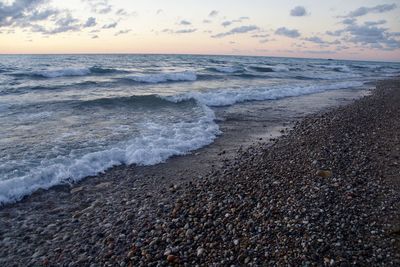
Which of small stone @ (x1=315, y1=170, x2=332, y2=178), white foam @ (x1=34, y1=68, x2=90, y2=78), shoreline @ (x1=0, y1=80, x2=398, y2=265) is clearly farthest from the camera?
white foam @ (x1=34, y1=68, x2=90, y2=78)

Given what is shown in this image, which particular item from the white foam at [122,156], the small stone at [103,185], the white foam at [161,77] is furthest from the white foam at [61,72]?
the small stone at [103,185]

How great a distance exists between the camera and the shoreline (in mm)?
4789

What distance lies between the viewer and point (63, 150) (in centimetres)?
888

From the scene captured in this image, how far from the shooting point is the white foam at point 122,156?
6.74m

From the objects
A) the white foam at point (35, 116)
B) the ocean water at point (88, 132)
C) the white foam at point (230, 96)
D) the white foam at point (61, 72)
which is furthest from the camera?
the white foam at point (61, 72)

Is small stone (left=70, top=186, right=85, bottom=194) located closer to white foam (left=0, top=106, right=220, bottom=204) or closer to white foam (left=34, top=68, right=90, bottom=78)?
white foam (left=0, top=106, right=220, bottom=204)

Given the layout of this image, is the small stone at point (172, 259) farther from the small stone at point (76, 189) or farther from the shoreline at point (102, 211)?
the small stone at point (76, 189)

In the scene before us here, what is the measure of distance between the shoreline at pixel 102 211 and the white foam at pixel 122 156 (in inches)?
11.2

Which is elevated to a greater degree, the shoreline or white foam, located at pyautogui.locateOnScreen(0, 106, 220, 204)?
white foam, located at pyautogui.locateOnScreen(0, 106, 220, 204)

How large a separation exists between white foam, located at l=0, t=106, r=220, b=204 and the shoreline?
0.28 meters

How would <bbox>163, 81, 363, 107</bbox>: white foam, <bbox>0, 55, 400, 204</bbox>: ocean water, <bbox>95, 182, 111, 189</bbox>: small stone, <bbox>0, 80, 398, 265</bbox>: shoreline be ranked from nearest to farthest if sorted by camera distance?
<bbox>0, 80, 398, 265</bbox>: shoreline
<bbox>95, 182, 111, 189</bbox>: small stone
<bbox>0, 55, 400, 204</bbox>: ocean water
<bbox>163, 81, 363, 107</bbox>: white foam

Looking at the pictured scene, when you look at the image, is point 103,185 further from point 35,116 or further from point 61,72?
point 61,72

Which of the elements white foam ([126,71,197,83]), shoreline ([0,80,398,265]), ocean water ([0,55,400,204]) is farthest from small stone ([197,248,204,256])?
white foam ([126,71,197,83])

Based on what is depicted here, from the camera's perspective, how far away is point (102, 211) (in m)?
5.96
